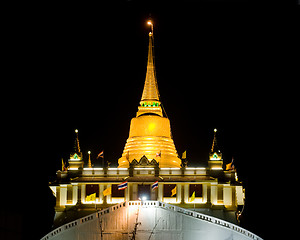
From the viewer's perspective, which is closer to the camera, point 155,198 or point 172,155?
point 155,198

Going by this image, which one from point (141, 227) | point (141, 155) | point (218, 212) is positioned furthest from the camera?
point (141, 155)

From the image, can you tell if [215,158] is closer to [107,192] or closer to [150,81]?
[107,192]

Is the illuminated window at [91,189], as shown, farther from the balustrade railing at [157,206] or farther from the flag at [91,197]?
the balustrade railing at [157,206]

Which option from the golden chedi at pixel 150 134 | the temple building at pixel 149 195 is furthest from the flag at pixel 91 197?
the golden chedi at pixel 150 134

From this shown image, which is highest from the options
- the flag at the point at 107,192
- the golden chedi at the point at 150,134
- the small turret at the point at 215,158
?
the golden chedi at the point at 150,134

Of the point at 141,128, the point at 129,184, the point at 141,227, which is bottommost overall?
the point at 141,227

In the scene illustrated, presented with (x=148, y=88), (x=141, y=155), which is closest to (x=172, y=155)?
(x=141, y=155)

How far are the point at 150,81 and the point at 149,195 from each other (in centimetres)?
2080

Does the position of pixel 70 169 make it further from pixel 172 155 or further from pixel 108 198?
pixel 172 155

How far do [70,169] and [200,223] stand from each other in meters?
17.4

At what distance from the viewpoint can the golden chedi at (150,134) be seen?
103 m

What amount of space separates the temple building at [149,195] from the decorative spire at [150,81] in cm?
514

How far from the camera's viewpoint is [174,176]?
96.2 m

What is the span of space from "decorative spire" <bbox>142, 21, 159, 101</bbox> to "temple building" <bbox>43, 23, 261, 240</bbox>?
202 inches
